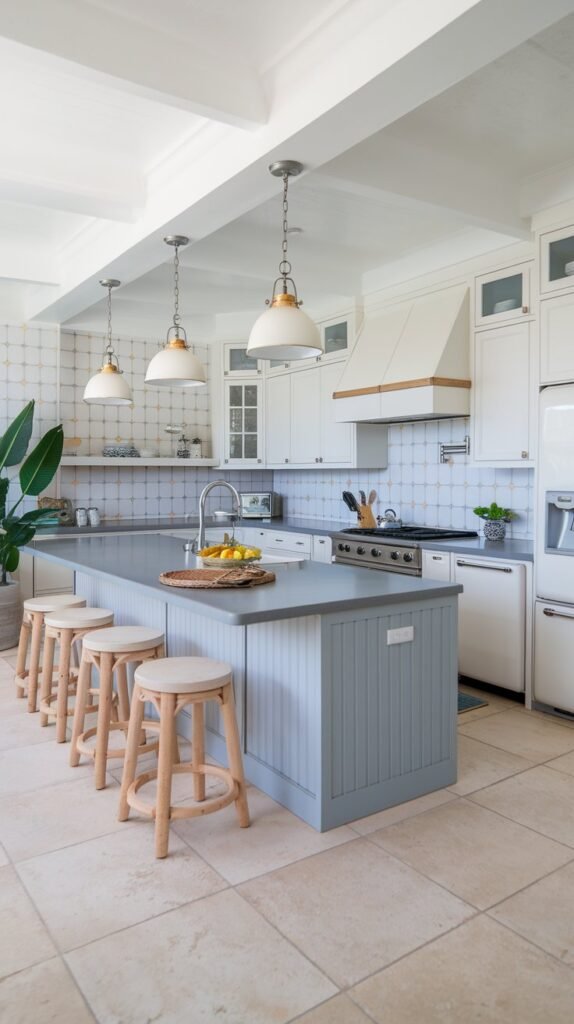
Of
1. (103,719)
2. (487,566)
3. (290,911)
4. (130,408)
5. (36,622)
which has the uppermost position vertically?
(130,408)

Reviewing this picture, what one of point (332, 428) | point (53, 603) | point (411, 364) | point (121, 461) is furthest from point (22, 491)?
point (411, 364)

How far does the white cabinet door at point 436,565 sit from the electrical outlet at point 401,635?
5.28 feet

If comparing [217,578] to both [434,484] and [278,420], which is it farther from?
[278,420]

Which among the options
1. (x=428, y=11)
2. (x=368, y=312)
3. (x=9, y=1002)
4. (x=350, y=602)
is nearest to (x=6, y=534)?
(x=368, y=312)

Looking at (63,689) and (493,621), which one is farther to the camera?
(493,621)

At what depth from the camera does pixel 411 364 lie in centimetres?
468

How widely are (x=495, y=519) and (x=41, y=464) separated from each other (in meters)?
3.35

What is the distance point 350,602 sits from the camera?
8.09 feet

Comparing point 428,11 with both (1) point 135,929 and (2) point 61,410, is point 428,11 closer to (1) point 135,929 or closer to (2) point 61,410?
(1) point 135,929

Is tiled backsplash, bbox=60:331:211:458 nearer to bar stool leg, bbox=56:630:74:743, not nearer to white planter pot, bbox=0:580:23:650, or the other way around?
white planter pot, bbox=0:580:23:650

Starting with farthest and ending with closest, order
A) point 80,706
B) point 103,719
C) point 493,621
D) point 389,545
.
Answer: point 389,545 < point 493,621 < point 80,706 < point 103,719

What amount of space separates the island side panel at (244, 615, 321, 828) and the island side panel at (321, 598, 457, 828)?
0.17 ft

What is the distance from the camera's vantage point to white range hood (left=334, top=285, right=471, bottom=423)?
445cm

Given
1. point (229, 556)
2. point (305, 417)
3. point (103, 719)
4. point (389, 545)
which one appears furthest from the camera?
point (305, 417)
